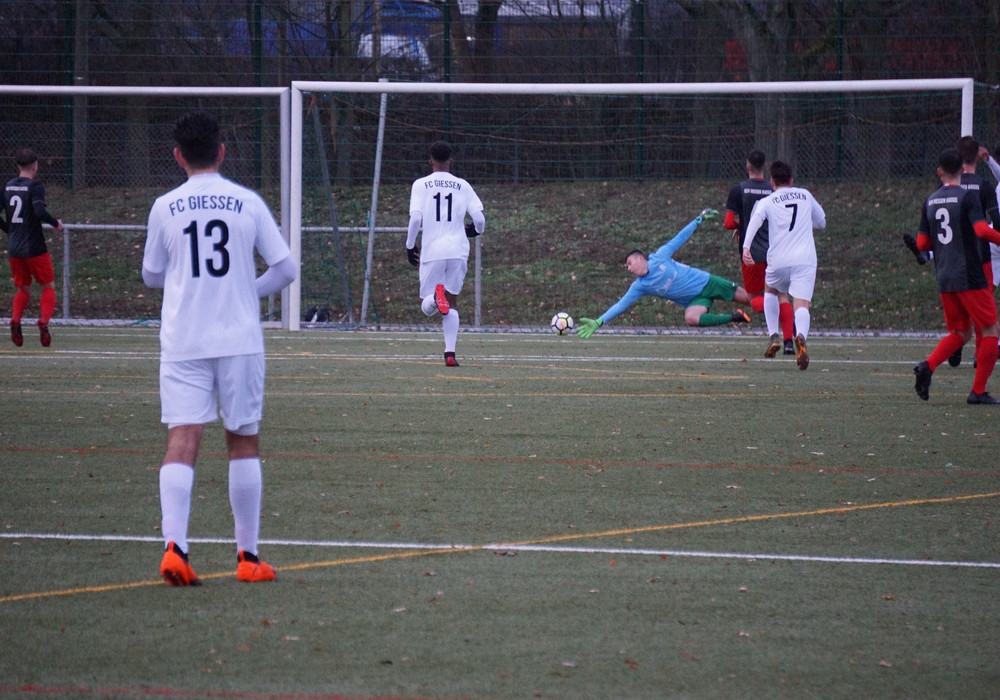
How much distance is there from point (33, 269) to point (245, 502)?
10.8 m

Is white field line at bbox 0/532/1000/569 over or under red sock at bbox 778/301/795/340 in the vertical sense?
under

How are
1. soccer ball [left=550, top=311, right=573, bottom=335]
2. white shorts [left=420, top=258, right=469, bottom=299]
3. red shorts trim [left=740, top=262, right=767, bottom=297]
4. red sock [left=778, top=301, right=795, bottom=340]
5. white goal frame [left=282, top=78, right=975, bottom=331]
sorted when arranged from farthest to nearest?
white goal frame [left=282, top=78, right=975, bottom=331] < soccer ball [left=550, top=311, right=573, bottom=335] < red shorts trim [left=740, top=262, right=767, bottom=297] < red sock [left=778, top=301, right=795, bottom=340] < white shorts [left=420, top=258, right=469, bottom=299]

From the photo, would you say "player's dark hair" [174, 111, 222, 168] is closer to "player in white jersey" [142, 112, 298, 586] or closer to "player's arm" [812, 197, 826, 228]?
"player in white jersey" [142, 112, 298, 586]

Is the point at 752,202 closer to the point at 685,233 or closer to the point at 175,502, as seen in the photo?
the point at 685,233

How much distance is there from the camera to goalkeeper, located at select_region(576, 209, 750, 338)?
579 inches

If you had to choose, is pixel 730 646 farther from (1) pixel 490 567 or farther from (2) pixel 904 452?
(2) pixel 904 452

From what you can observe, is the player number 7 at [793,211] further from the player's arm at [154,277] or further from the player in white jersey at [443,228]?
the player's arm at [154,277]

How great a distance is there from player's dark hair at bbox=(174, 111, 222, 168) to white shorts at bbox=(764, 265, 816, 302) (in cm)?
856

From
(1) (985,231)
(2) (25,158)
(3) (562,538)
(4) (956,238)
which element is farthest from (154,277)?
(2) (25,158)

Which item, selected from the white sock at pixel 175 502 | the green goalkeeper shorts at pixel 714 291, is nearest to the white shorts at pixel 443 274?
the green goalkeeper shorts at pixel 714 291

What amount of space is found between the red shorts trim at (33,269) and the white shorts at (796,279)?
7.87 metres

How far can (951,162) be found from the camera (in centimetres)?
957

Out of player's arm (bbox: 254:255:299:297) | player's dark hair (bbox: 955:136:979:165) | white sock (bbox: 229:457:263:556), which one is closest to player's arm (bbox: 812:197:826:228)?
player's dark hair (bbox: 955:136:979:165)

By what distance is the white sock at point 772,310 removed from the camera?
13.3 m
